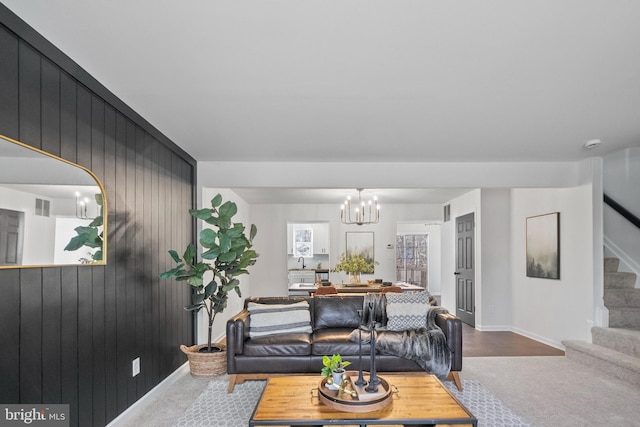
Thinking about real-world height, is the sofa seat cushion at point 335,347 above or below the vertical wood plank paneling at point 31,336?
below

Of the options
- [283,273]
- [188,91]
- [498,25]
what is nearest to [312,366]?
[188,91]

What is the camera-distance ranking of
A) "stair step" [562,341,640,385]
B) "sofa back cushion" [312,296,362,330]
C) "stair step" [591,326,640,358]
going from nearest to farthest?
"stair step" [562,341,640,385] < "stair step" [591,326,640,358] < "sofa back cushion" [312,296,362,330]

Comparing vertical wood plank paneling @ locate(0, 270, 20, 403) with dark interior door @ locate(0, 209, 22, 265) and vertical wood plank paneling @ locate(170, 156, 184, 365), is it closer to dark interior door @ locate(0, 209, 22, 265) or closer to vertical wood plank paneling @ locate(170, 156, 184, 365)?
dark interior door @ locate(0, 209, 22, 265)

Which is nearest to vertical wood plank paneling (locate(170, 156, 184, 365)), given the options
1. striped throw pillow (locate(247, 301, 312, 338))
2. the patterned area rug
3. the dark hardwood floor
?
the patterned area rug

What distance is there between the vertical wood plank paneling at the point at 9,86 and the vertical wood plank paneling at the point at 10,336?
0.68 metres

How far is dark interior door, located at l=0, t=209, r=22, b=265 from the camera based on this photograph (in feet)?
6.42

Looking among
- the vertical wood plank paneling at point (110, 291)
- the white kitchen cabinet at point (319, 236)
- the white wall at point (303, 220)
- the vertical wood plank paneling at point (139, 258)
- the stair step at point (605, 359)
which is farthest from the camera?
the white kitchen cabinet at point (319, 236)

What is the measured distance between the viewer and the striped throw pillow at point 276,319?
427 cm

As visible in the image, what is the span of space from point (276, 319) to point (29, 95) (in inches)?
115

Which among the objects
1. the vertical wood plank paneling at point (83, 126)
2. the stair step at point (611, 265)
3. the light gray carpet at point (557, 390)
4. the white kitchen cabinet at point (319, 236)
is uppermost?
the vertical wood plank paneling at point (83, 126)

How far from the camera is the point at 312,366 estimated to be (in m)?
4.04

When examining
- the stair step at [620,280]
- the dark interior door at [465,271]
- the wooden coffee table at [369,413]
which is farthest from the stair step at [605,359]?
the wooden coffee table at [369,413]

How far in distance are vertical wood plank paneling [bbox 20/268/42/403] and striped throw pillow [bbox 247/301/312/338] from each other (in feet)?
7.13

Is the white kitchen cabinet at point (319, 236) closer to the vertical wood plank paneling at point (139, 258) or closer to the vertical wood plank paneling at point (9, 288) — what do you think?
the vertical wood plank paneling at point (139, 258)
